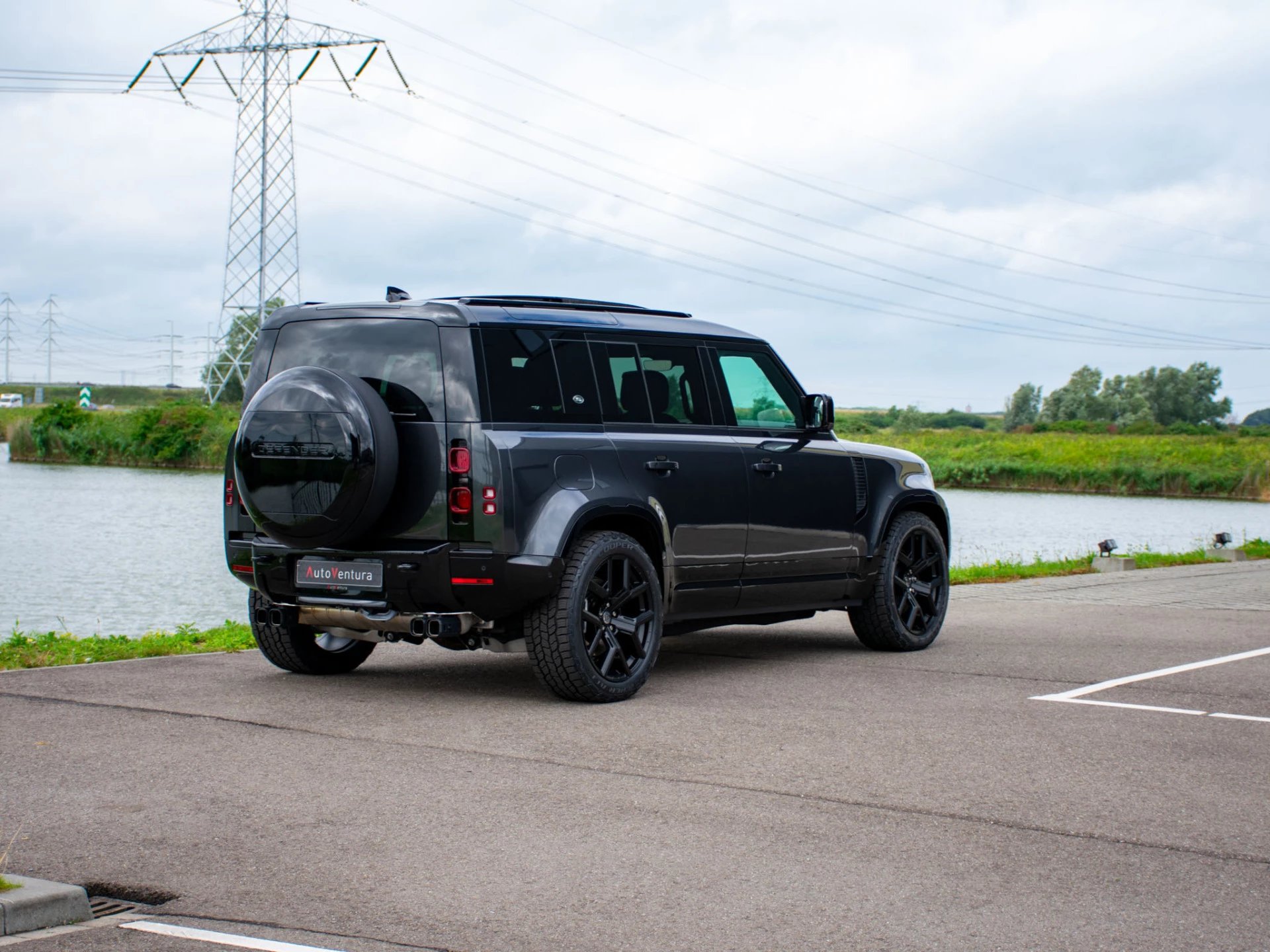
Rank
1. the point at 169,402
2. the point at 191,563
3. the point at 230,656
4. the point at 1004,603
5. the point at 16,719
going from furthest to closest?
the point at 169,402 < the point at 191,563 < the point at 1004,603 < the point at 230,656 < the point at 16,719

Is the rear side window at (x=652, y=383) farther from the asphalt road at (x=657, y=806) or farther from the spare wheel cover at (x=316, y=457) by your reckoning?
the asphalt road at (x=657, y=806)

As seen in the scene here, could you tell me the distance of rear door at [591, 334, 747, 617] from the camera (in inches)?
335

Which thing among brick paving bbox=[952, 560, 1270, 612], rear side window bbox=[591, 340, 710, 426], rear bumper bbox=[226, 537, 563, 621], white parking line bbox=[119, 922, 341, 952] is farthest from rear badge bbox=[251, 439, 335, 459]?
brick paving bbox=[952, 560, 1270, 612]

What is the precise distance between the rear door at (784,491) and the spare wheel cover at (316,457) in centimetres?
251

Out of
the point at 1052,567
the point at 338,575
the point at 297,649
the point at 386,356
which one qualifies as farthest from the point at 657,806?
the point at 1052,567

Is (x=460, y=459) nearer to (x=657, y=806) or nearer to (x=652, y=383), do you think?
(x=652, y=383)

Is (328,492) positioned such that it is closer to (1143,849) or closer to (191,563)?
(1143,849)

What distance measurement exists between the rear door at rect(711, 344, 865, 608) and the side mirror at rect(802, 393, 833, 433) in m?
0.05

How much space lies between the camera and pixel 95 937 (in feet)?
13.8

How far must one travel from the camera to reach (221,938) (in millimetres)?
4156

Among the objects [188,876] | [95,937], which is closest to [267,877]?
[188,876]

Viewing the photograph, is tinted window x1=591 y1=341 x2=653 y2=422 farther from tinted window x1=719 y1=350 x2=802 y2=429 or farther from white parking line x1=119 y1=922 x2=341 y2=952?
white parking line x1=119 y1=922 x2=341 y2=952

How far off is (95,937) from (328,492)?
3.66 m

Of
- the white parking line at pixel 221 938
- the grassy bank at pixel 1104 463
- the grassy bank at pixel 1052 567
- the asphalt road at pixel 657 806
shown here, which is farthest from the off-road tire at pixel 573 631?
the grassy bank at pixel 1104 463
